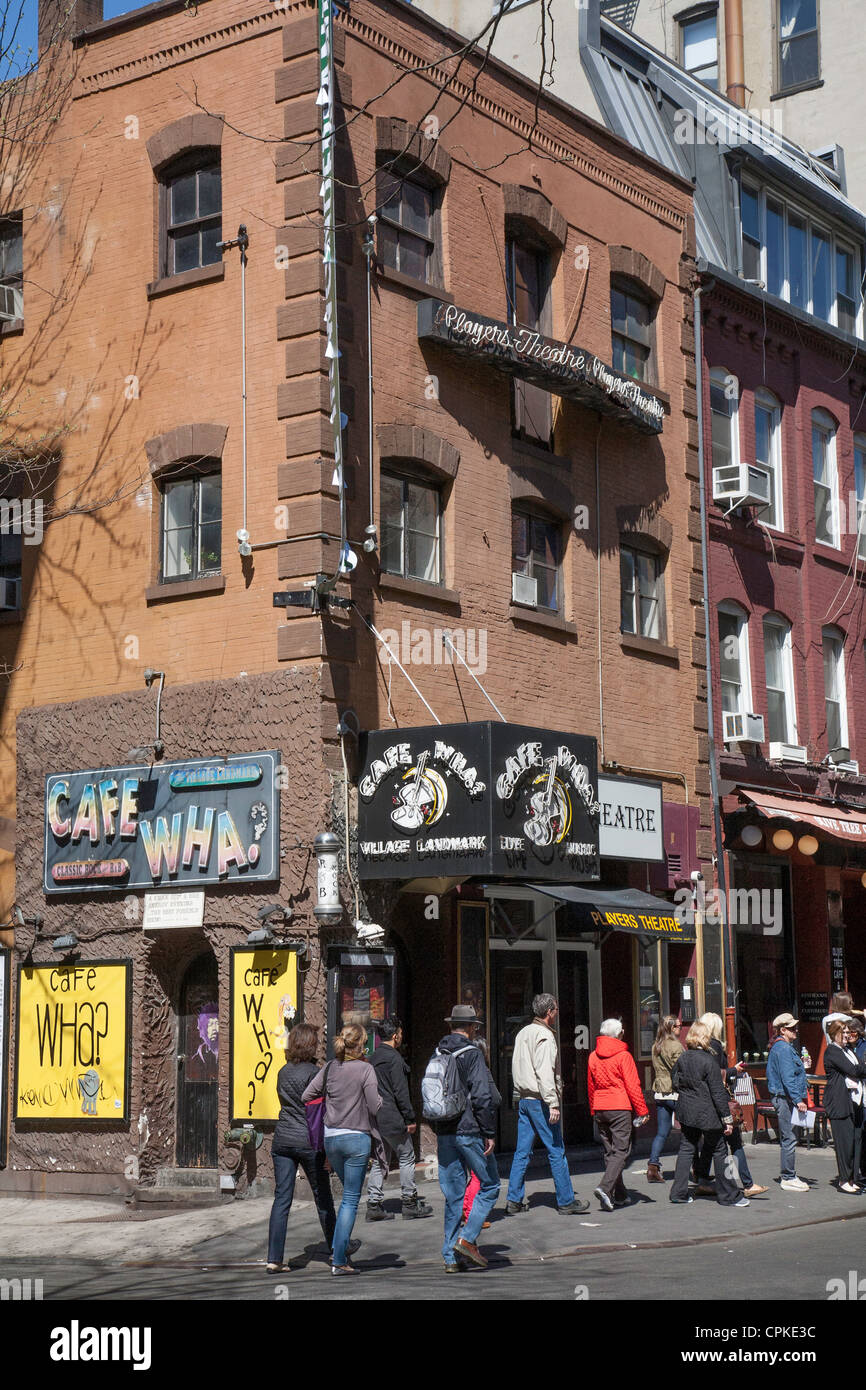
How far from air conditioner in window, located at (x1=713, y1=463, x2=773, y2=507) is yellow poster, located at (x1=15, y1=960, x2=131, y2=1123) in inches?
456

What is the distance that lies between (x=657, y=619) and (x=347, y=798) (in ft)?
24.5

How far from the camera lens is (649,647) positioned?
2209 cm

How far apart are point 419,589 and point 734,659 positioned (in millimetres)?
7995

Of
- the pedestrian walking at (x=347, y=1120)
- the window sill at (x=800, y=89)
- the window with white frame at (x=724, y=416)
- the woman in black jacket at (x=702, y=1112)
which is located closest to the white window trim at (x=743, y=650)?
the window with white frame at (x=724, y=416)

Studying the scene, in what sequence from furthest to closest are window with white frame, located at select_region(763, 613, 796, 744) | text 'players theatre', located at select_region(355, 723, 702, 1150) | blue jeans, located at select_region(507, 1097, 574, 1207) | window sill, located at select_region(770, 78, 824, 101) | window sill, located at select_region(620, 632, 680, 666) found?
1. window sill, located at select_region(770, 78, 824, 101)
2. window with white frame, located at select_region(763, 613, 796, 744)
3. window sill, located at select_region(620, 632, 680, 666)
4. text 'players theatre', located at select_region(355, 723, 702, 1150)
5. blue jeans, located at select_region(507, 1097, 574, 1207)

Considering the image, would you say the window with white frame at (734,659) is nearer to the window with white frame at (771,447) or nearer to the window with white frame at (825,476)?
the window with white frame at (771,447)

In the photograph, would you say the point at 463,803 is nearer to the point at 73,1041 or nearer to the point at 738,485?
the point at 73,1041

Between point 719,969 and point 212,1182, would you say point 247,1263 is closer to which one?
point 212,1182

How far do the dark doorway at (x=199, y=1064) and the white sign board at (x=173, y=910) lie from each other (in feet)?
2.36

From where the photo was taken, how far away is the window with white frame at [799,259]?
26.6 metres

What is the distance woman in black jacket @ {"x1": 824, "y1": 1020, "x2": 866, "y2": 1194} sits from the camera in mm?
16859

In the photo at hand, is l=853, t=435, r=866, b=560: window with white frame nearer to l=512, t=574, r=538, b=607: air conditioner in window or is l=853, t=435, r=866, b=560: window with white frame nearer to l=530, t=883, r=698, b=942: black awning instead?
l=512, t=574, r=538, b=607: air conditioner in window

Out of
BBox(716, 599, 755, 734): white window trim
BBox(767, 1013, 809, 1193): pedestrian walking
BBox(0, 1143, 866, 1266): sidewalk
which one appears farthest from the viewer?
BBox(716, 599, 755, 734): white window trim

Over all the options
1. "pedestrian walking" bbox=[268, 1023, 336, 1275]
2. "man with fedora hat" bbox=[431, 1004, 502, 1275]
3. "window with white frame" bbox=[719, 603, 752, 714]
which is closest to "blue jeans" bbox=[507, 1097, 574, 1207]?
A: "man with fedora hat" bbox=[431, 1004, 502, 1275]
